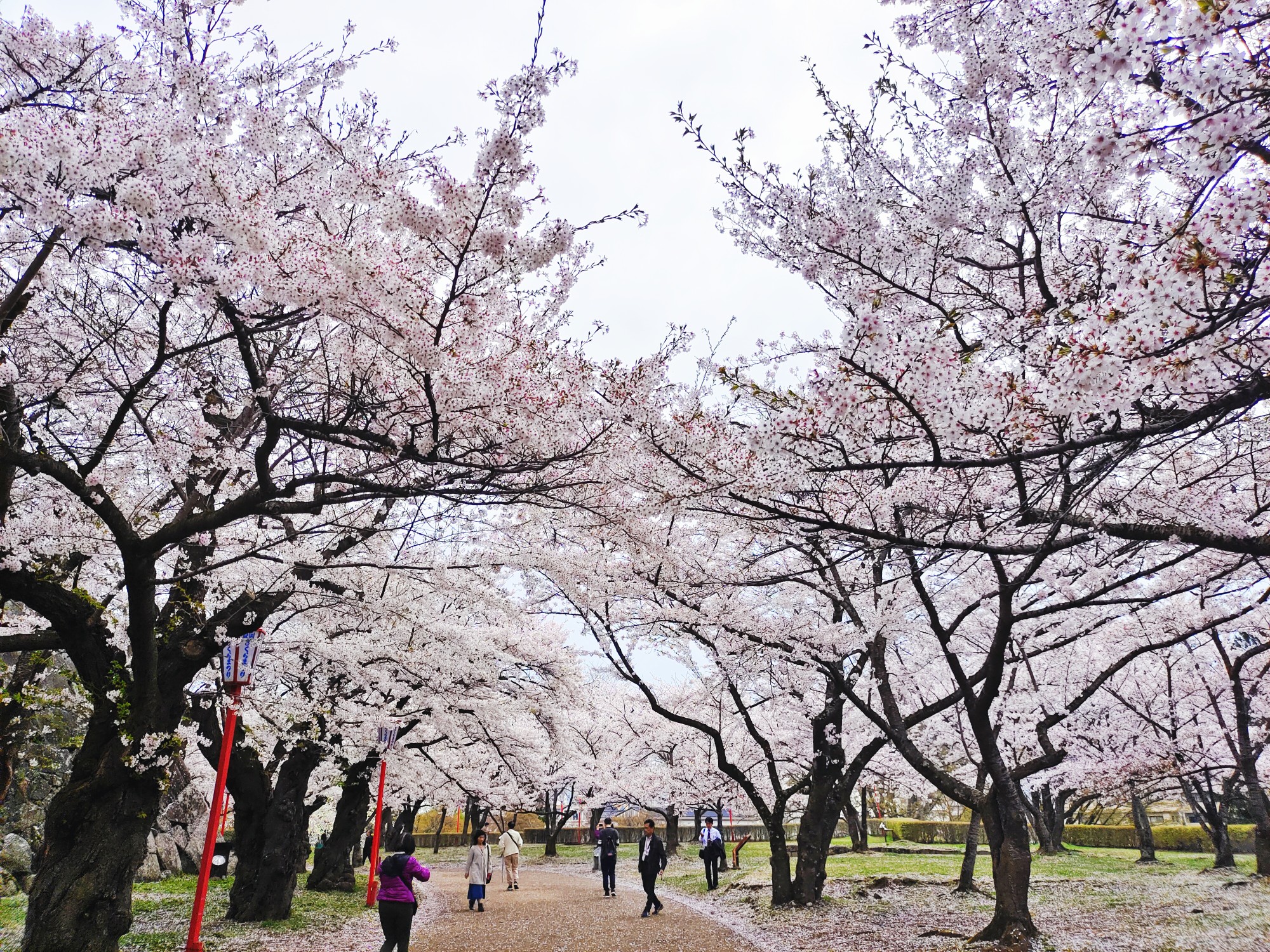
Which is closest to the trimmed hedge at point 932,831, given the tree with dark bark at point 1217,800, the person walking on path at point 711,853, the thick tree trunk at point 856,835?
the thick tree trunk at point 856,835

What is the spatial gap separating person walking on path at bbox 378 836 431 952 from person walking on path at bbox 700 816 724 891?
363 inches

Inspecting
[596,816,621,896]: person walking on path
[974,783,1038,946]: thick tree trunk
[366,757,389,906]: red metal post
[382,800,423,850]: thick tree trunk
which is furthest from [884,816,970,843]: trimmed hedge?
[974,783,1038,946]: thick tree trunk

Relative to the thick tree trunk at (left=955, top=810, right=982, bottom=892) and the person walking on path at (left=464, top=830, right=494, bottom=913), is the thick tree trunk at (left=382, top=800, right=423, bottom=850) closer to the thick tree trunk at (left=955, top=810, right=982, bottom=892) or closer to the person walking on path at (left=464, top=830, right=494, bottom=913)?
the person walking on path at (left=464, top=830, right=494, bottom=913)

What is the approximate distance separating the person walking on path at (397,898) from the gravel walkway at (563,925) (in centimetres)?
236

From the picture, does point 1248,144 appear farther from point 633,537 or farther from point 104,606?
point 104,606

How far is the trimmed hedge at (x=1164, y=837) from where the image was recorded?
2427cm

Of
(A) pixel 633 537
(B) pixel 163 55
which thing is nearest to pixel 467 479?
(A) pixel 633 537

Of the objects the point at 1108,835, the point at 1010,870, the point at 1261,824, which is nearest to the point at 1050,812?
the point at 1108,835

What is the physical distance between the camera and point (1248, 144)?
2795 mm

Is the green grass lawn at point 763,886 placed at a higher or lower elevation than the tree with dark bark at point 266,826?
lower

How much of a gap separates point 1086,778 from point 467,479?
1977 cm

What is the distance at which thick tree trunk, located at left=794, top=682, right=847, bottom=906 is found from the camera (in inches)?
405

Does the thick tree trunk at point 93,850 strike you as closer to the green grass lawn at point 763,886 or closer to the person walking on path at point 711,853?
the green grass lawn at point 763,886

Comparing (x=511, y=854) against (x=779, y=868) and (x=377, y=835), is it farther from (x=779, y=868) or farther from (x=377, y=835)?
(x=779, y=868)
